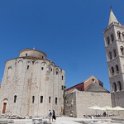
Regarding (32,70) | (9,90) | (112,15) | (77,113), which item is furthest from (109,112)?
(112,15)

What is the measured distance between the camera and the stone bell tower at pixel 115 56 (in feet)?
118

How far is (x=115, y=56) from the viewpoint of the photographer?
39219 mm

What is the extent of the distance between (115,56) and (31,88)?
20.2 meters

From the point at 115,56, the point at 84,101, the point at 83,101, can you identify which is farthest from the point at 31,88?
the point at 115,56

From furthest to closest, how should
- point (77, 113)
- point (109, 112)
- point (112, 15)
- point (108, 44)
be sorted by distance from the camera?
point (112, 15) < point (108, 44) < point (109, 112) < point (77, 113)

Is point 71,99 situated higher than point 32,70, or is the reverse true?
point 32,70

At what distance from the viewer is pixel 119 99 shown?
35.5 metres

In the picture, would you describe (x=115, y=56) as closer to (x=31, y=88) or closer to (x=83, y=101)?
(x=83, y=101)

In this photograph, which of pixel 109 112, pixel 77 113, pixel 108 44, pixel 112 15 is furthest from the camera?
pixel 112 15

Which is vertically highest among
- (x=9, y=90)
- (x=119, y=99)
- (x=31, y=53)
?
(x=31, y=53)

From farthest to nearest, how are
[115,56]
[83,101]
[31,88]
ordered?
[115,56] < [83,101] < [31,88]

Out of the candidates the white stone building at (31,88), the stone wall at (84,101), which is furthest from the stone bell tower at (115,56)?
the white stone building at (31,88)

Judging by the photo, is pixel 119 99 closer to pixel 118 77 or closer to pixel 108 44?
pixel 118 77

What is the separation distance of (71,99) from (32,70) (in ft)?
34.8
